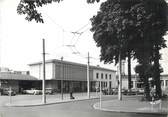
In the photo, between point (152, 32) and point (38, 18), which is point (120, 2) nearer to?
point (152, 32)

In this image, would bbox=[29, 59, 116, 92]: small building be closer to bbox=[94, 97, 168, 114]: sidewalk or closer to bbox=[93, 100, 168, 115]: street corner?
bbox=[94, 97, 168, 114]: sidewalk

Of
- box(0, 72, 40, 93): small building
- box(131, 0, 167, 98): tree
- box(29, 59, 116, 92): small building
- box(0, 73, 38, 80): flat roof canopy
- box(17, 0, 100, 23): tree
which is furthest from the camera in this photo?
box(29, 59, 116, 92): small building

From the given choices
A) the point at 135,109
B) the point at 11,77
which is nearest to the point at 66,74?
the point at 11,77

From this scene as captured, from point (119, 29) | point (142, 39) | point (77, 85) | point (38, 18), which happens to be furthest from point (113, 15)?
point (77, 85)

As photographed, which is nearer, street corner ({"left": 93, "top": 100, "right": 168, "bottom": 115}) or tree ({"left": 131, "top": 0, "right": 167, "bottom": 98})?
tree ({"left": 131, "top": 0, "right": 167, "bottom": 98})

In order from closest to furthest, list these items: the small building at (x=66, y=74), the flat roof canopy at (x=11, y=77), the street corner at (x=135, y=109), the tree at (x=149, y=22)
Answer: the tree at (x=149, y=22) < the street corner at (x=135, y=109) < the flat roof canopy at (x=11, y=77) < the small building at (x=66, y=74)

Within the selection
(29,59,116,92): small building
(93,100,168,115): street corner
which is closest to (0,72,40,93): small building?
(29,59,116,92): small building

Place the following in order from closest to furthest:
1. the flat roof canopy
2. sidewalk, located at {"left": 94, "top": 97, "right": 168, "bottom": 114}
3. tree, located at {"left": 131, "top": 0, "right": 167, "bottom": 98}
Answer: tree, located at {"left": 131, "top": 0, "right": 167, "bottom": 98} → sidewalk, located at {"left": 94, "top": 97, "right": 168, "bottom": 114} → the flat roof canopy

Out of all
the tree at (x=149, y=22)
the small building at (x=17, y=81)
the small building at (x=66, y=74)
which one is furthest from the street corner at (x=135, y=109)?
the small building at (x=17, y=81)

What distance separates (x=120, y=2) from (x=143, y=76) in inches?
708

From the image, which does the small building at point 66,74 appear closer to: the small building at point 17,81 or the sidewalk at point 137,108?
the small building at point 17,81

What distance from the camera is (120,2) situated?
843 inches

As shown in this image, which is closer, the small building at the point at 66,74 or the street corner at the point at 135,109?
the street corner at the point at 135,109

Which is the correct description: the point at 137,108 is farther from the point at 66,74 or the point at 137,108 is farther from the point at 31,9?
the point at 66,74
